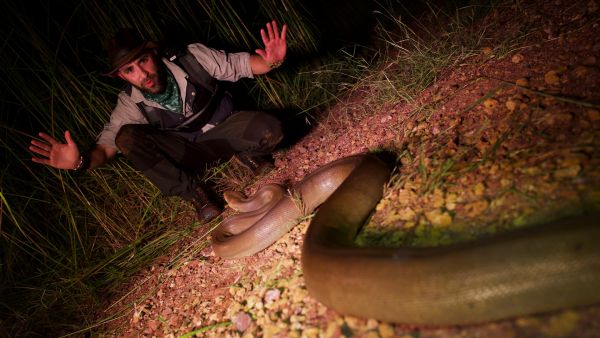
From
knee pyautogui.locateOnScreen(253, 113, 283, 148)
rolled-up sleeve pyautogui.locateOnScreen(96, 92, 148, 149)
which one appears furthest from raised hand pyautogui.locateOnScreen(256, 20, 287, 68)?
rolled-up sleeve pyautogui.locateOnScreen(96, 92, 148, 149)

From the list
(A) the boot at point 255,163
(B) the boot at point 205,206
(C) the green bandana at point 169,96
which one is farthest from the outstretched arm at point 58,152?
(A) the boot at point 255,163

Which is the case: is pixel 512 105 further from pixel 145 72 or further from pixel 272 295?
pixel 145 72

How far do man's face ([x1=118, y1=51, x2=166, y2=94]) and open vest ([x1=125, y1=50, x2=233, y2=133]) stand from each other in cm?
24

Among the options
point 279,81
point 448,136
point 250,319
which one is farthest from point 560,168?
point 279,81

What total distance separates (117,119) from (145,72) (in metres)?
0.74

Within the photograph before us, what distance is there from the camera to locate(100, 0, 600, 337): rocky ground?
187 cm

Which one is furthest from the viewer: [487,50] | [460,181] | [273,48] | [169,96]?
[169,96]

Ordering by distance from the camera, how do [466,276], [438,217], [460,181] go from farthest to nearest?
1. [460,181]
2. [438,217]
3. [466,276]

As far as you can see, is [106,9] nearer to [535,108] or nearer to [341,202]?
[341,202]

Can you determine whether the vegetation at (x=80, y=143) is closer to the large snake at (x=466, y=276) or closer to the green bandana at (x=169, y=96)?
the green bandana at (x=169, y=96)

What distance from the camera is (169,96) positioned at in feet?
12.2

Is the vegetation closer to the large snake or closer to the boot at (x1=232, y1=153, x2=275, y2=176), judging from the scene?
the boot at (x1=232, y1=153, x2=275, y2=176)

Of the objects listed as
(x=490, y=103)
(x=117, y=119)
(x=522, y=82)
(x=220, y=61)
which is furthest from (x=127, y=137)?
(x=522, y=82)

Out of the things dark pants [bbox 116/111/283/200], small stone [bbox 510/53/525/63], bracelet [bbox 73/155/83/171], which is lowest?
small stone [bbox 510/53/525/63]
